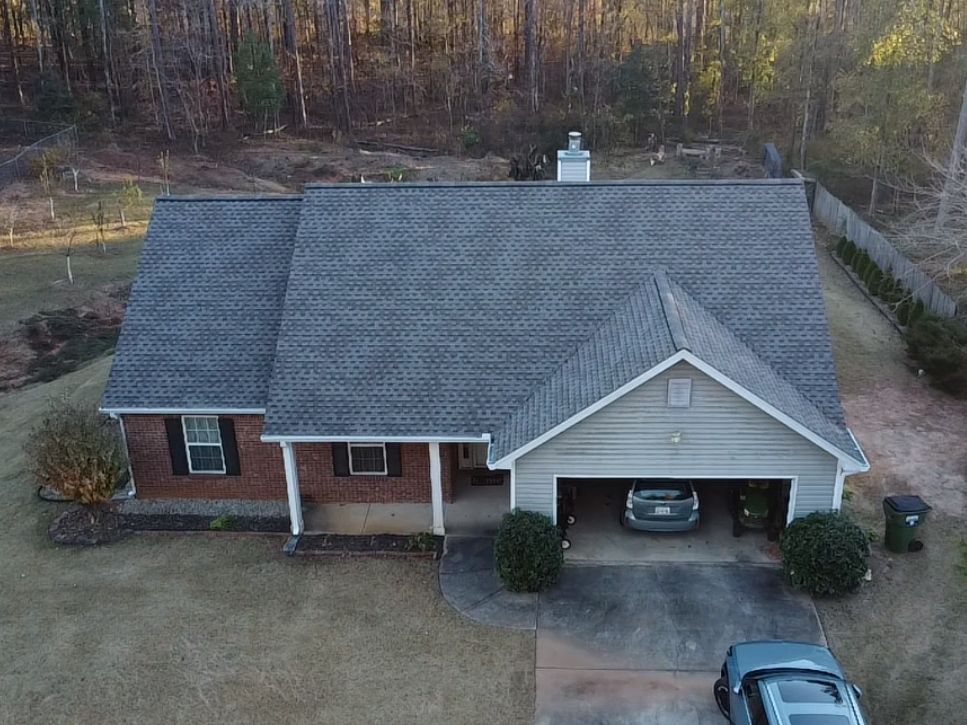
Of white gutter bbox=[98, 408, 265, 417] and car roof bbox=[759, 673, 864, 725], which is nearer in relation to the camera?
car roof bbox=[759, 673, 864, 725]

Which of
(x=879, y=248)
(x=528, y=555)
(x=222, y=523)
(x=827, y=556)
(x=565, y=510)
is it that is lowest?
(x=222, y=523)

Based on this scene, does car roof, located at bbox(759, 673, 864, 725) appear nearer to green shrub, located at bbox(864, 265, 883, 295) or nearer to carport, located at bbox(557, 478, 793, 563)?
carport, located at bbox(557, 478, 793, 563)

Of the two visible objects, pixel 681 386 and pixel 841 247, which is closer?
pixel 681 386

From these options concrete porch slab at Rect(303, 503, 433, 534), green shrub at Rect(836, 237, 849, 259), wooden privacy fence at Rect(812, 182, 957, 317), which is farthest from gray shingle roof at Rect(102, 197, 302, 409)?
green shrub at Rect(836, 237, 849, 259)

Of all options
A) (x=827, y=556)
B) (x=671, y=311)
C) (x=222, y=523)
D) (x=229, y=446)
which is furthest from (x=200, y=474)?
(x=827, y=556)

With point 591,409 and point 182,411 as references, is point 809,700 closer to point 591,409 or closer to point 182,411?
point 591,409

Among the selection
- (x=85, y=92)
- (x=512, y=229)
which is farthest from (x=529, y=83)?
(x=512, y=229)

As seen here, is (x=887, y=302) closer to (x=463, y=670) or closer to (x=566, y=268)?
(x=566, y=268)
